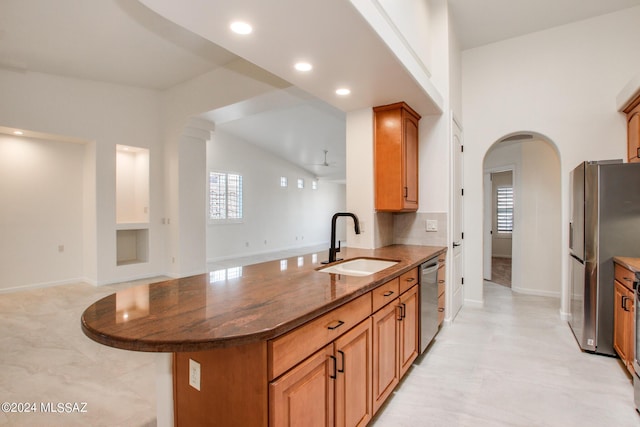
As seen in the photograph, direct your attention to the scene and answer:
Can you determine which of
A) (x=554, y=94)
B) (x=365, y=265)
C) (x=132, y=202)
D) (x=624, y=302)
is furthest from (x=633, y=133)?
(x=132, y=202)

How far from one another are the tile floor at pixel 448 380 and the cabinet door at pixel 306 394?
785 millimetres

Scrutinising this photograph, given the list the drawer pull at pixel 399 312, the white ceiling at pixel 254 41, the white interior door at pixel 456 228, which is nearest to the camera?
the white ceiling at pixel 254 41

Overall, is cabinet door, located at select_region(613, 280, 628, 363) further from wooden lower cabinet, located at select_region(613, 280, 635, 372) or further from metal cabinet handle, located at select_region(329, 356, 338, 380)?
metal cabinet handle, located at select_region(329, 356, 338, 380)

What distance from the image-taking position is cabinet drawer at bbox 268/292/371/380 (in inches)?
43.2

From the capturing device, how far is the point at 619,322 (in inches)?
104

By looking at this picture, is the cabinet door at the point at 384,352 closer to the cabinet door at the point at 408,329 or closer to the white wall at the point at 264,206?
the cabinet door at the point at 408,329

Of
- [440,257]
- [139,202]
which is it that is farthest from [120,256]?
[440,257]

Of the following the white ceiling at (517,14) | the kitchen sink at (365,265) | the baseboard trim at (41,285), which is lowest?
the baseboard trim at (41,285)

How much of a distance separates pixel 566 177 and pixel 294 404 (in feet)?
13.3

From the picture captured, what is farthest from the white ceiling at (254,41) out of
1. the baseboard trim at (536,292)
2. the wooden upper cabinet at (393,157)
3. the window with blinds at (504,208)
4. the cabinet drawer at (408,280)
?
the window with blinds at (504,208)

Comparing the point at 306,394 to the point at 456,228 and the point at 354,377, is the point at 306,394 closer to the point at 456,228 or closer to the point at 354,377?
the point at 354,377

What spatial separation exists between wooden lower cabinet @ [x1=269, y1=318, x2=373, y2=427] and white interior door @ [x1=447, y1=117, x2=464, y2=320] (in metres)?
2.21

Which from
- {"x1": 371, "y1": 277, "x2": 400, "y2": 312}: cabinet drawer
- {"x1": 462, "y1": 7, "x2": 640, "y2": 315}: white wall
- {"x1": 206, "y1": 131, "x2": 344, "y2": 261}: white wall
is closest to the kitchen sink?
{"x1": 371, "y1": 277, "x2": 400, "y2": 312}: cabinet drawer

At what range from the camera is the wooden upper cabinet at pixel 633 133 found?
3.11 meters
